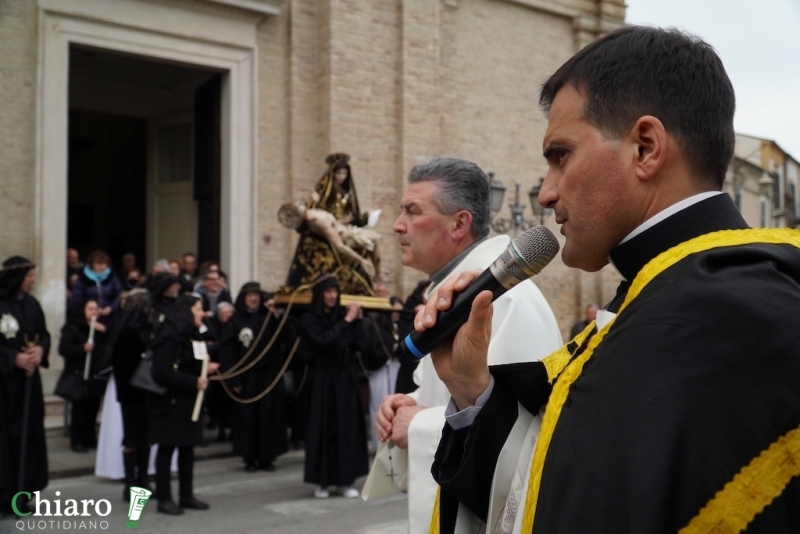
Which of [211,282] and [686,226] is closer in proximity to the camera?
[686,226]

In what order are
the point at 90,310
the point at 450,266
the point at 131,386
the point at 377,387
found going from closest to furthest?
the point at 450,266
the point at 131,386
the point at 90,310
the point at 377,387

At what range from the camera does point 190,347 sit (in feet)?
24.4

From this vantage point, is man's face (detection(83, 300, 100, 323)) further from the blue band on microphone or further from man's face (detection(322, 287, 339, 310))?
the blue band on microphone

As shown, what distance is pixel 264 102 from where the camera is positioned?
48.6 feet

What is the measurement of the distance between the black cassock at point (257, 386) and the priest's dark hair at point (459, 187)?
6412 mm

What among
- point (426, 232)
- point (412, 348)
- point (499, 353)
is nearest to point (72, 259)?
point (426, 232)

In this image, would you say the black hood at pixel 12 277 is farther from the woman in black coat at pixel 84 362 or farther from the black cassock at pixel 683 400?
the black cassock at pixel 683 400

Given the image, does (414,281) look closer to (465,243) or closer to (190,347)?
(190,347)

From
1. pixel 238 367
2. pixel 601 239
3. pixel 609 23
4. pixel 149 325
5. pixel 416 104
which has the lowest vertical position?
pixel 238 367

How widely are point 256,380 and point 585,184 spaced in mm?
8550

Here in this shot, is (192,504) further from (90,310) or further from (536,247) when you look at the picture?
(536,247)

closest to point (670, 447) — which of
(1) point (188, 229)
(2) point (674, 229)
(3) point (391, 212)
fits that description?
(2) point (674, 229)

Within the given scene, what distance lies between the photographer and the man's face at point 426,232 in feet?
11.0

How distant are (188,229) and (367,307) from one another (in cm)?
783
